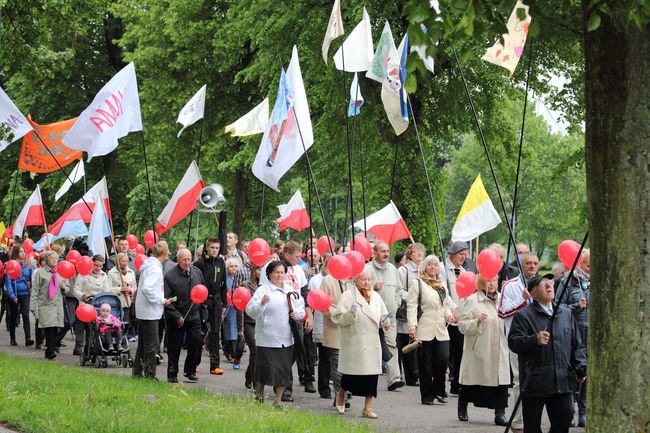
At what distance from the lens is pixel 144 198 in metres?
37.7

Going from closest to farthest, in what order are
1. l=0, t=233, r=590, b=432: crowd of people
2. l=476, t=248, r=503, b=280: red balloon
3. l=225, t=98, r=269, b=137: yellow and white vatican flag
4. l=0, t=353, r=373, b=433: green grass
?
1. l=0, t=233, r=590, b=432: crowd of people
2. l=0, t=353, r=373, b=433: green grass
3. l=476, t=248, r=503, b=280: red balloon
4. l=225, t=98, r=269, b=137: yellow and white vatican flag

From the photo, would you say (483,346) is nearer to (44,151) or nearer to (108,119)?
(108,119)

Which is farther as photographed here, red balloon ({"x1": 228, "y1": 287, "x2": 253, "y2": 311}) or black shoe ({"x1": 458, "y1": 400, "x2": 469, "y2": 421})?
red balloon ({"x1": 228, "y1": 287, "x2": 253, "y2": 311})

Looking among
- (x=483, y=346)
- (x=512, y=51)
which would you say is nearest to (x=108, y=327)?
(x=483, y=346)

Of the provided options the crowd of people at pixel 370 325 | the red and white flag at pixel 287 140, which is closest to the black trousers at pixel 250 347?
the crowd of people at pixel 370 325

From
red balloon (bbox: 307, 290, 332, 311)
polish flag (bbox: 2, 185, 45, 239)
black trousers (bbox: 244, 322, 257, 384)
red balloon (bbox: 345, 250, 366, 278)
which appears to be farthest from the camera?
polish flag (bbox: 2, 185, 45, 239)

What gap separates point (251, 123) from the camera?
2061 cm

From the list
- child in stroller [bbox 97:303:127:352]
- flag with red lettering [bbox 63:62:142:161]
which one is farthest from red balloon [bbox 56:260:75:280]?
flag with red lettering [bbox 63:62:142:161]

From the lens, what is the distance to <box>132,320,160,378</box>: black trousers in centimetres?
1410

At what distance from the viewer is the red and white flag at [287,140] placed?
598 inches

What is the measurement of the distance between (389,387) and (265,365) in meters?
3.00

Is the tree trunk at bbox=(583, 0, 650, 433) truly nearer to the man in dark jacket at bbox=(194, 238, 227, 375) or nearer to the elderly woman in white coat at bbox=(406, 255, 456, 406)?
the elderly woman in white coat at bbox=(406, 255, 456, 406)

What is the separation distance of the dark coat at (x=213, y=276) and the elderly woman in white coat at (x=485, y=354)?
16.9ft

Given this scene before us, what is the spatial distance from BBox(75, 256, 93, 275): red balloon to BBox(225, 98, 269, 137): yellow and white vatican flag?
12.8 feet
